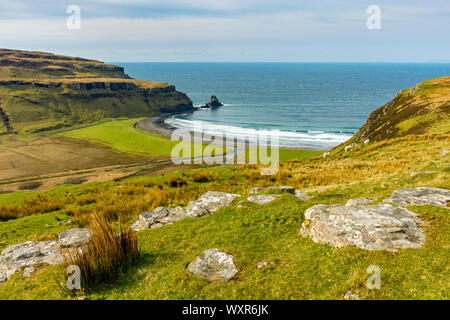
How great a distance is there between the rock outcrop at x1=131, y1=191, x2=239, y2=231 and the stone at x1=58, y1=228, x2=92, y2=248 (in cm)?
289

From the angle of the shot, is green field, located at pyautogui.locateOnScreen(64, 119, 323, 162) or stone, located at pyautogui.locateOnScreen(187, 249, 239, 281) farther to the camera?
green field, located at pyautogui.locateOnScreen(64, 119, 323, 162)

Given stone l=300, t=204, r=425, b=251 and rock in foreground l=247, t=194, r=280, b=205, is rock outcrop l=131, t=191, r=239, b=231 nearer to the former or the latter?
rock in foreground l=247, t=194, r=280, b=205

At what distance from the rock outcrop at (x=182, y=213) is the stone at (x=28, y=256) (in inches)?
176

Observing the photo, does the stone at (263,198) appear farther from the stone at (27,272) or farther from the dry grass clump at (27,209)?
the dry grass clump at (27,209)

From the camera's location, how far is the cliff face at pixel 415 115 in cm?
3747

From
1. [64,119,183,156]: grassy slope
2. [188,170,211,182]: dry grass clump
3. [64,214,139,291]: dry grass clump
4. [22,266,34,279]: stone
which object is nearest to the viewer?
[64,214,139,291]: dry grass clump

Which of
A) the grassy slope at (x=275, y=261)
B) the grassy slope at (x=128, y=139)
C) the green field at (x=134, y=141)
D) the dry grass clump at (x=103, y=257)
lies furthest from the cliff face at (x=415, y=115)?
the grassy slope at (x=128, y=139)

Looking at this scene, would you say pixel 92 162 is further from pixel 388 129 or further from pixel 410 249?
pixel 410 249

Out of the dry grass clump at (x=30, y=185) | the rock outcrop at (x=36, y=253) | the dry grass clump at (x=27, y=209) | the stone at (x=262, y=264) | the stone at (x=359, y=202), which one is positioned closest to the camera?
the stone at (x=262, y=264)

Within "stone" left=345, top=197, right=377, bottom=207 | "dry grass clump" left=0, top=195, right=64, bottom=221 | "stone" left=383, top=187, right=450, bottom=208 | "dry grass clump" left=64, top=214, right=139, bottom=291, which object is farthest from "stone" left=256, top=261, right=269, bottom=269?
"dry grass clump" left=0, top=195, right=64, bottom=221

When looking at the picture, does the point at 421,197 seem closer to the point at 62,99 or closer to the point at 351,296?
the point at 351,296

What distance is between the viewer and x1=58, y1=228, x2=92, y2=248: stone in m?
13.0

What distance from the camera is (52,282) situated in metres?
9.41

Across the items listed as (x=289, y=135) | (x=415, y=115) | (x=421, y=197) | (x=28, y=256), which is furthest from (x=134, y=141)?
(x=421, y=197)
